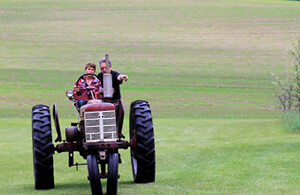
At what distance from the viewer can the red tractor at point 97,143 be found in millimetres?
8981

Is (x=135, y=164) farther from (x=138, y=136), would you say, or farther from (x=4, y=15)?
(x=4, y=15)

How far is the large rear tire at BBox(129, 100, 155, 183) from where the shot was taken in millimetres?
10047

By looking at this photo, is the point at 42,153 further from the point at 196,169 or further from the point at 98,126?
the point at 196,169

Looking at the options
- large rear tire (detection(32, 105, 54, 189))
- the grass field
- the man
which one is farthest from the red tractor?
the grass field

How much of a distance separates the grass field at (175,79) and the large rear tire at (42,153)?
261mm

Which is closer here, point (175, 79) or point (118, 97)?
point (118, 97)

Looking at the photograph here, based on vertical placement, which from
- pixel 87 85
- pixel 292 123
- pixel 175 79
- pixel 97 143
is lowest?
pixel 175 79

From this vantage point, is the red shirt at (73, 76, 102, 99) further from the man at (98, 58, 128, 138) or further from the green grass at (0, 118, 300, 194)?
the green grass at (0, 118, 300, 194)

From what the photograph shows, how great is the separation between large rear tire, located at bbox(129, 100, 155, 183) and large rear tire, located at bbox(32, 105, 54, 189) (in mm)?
1503

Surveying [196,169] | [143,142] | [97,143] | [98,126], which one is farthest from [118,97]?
[196,169]

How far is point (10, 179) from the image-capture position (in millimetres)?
12250

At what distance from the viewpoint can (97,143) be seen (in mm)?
9062

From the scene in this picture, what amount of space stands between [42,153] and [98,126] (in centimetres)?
139

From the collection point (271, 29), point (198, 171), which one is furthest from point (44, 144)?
point (271, 29)
